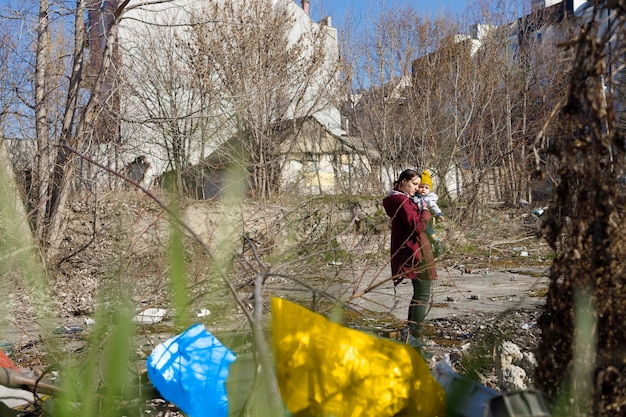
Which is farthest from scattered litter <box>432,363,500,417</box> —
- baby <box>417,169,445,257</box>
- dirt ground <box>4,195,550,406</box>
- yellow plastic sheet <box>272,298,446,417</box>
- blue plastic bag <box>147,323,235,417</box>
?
baby <box>417,169,445,257</box>

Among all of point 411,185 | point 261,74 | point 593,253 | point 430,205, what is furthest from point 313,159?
point 593,253

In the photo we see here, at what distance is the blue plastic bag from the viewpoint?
2.38m

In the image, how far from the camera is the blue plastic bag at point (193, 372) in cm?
238

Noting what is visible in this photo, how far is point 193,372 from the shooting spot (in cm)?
245

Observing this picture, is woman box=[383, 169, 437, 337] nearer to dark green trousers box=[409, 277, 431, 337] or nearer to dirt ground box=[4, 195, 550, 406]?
dark green trousers box=[409, 277, 431, 337]

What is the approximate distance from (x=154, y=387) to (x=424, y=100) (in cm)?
1957

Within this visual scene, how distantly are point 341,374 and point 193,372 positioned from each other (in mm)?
622

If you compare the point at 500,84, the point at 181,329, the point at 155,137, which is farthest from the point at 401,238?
the point at 500,84

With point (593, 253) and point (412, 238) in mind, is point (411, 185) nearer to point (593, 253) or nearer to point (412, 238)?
point (412, 238)

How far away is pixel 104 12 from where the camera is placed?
9.76m

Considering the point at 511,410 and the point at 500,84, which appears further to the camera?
the point at 500,84

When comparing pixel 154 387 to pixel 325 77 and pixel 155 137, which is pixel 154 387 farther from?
pixel 325 77

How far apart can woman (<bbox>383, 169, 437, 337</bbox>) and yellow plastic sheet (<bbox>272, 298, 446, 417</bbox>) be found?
247 centimetres

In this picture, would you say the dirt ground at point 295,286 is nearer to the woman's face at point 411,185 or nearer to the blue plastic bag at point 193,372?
the blue plastic bag at point 193,372
